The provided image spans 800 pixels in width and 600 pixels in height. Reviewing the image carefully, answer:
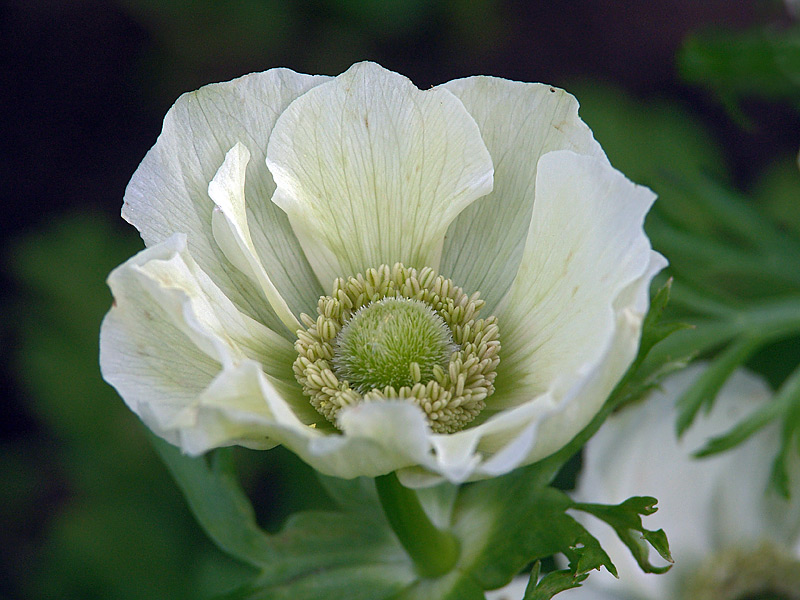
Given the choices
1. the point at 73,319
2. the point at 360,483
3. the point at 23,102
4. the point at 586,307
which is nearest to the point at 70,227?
the point at 73,319

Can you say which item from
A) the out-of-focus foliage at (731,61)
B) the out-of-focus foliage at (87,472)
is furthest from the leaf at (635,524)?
the out-of-focus foliage at (87,472)

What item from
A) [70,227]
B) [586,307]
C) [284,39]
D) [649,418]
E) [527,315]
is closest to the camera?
[586,307]

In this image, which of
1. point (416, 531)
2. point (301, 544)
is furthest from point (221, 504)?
point (416, 531)

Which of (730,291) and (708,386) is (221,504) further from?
(730,291)

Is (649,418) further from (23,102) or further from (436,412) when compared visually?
(23,102)

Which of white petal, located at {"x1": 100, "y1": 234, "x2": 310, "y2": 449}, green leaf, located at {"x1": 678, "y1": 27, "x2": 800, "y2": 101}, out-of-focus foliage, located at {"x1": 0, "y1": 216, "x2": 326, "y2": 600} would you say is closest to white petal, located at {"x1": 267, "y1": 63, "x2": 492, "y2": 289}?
white petal, located at {"x1": 100, "y1": 234, "x2": 310, "y2": 449}

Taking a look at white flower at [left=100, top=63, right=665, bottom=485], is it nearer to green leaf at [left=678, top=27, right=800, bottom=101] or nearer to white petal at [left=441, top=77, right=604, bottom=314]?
white petal at [left=441, top=77, right=604, bottom=314]

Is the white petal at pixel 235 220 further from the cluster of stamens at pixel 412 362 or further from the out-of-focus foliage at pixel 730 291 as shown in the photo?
the out-of-focus foliage at pixel 730 291
